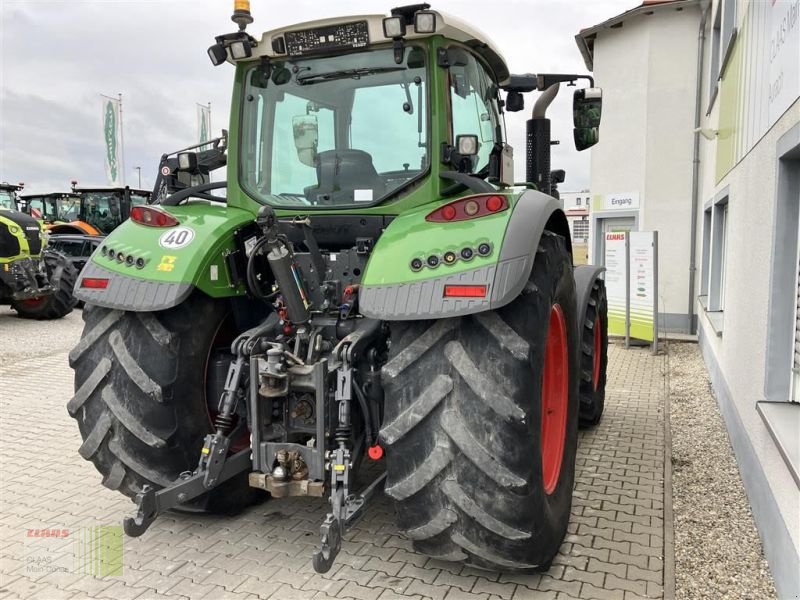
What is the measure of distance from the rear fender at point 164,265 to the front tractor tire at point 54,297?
9.04 meters

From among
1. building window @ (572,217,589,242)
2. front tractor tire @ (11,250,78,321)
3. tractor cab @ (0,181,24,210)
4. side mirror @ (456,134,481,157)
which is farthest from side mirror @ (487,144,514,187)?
building window @ (572,217,589,242)

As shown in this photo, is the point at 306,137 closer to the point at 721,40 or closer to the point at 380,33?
the point at 380,33

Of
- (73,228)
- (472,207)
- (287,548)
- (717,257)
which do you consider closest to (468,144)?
(472,207)

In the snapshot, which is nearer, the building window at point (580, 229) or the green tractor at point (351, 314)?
the green tractor at point (351, 314)

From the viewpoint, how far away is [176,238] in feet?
10.0

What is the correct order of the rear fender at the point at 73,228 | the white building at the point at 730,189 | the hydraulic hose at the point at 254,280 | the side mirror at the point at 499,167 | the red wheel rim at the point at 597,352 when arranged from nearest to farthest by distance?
the hydraulic hose at the point at 254,280, the white building at the point at 730,189, the side mirror at the point at 499,167, the red wheel rim at the point at 597,352, the rear fender at the point at 73,228

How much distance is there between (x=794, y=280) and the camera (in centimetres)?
314

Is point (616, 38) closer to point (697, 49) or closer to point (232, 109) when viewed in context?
point (697, 49)

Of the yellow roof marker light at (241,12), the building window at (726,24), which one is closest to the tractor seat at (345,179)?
the yellow roof marker light at (241,12)

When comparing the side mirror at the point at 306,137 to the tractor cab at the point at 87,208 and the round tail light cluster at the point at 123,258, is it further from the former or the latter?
the tractor cab at the point at 87,208

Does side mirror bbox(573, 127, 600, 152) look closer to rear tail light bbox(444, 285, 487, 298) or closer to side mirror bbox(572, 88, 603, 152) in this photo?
side mirror bbox(572, 88, 603, 152)

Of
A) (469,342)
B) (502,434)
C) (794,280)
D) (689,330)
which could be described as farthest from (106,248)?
(689,330)

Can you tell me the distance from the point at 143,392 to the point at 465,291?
1601 millimetres

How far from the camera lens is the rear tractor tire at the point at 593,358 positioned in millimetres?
4938
